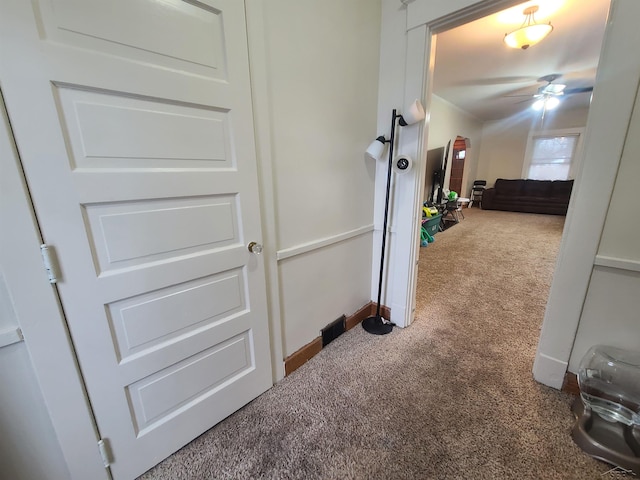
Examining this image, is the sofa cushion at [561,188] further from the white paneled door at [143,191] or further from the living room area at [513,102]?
the white paneled door at [143,191]

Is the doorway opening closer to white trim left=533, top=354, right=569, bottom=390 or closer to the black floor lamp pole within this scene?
the black floor lamp pole

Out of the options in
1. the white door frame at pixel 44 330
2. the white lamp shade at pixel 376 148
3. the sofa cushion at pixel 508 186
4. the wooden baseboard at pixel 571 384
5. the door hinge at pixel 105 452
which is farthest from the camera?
the sofa cushion at pixel 508 186

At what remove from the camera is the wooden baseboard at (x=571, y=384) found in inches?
57.7

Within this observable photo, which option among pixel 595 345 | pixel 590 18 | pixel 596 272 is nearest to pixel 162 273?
pixel 596 272

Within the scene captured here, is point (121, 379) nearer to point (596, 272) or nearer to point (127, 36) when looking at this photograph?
point (127, 36)

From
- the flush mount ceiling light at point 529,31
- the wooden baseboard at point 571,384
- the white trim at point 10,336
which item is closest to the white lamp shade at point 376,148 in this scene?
the wooden baseboard at point 571,384

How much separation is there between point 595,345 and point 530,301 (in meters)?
1.26

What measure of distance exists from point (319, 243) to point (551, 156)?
8760 mm

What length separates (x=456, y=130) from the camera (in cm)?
611

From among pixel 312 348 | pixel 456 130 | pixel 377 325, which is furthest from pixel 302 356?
pixel 456 130

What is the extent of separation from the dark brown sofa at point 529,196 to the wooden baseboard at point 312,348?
672 cm

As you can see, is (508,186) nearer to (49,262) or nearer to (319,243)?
(319,243)

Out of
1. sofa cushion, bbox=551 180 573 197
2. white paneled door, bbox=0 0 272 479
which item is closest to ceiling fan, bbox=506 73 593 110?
sofa cushion, bbox=551 180 573 197

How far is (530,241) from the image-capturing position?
4.38 metres
